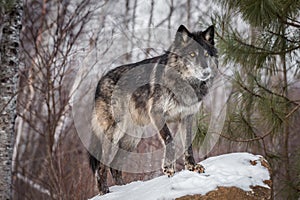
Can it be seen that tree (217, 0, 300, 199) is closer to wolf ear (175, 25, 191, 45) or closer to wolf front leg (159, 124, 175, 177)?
wolf ear (175, 25, 191, 45)

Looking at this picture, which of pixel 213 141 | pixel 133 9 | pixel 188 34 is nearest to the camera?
pixel 188 34

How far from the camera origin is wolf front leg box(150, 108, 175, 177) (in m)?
3.85

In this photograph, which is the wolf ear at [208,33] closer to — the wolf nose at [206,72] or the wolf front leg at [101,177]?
the wolf nose at [206,72]

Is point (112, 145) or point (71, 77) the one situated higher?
point (71, 77)

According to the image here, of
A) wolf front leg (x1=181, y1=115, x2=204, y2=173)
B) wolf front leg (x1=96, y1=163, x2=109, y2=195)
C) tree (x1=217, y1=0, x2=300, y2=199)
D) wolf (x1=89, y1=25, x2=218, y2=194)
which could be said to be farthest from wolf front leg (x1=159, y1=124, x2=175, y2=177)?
tree (x1=217, y1=0, x2=300, y2=199)

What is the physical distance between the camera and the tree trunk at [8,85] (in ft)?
16.4

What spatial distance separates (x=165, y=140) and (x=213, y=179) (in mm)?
764

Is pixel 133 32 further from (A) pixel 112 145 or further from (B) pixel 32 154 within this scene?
(A) pixel 112 145

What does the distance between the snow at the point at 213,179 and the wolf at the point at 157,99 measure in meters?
0.16

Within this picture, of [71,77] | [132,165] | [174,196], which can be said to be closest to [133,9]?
[71,77]

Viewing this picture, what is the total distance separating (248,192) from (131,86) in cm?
184

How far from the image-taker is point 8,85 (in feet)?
16.7

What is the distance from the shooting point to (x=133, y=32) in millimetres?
10734

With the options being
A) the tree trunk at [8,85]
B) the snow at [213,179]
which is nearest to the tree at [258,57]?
the snow at [213,179]
